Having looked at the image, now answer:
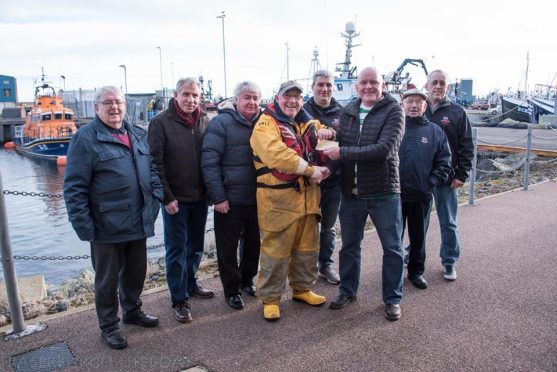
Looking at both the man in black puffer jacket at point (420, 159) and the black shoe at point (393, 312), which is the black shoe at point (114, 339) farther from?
the man in black puffer jacket at point (420, 159)

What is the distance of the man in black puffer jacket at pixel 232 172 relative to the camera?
3.89 m

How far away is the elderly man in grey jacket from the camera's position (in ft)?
10.6

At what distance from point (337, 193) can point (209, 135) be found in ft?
4.72

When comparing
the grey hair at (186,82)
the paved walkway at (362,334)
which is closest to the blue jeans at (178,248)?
the paved walkway at (362,334)

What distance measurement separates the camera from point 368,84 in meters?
3.73

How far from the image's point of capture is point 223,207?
12.9 feet

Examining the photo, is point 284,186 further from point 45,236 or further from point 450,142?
point 45,236

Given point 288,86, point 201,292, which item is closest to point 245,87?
point 288,86

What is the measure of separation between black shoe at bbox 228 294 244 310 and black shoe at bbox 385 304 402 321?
1.26 metres

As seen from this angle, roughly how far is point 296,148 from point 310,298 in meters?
1.37

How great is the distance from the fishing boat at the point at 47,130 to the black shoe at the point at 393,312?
2862 centimetres

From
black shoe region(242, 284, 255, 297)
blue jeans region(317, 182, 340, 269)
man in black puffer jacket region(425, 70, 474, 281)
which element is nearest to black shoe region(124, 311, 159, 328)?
black shoe region(242, 284, 255, 297)

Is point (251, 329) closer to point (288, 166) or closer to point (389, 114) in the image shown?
point (288, 166)

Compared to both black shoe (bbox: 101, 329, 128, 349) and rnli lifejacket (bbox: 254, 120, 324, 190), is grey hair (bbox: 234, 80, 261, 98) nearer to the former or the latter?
rnli lifejacket (bbox: 254, 120, 324, 190)
